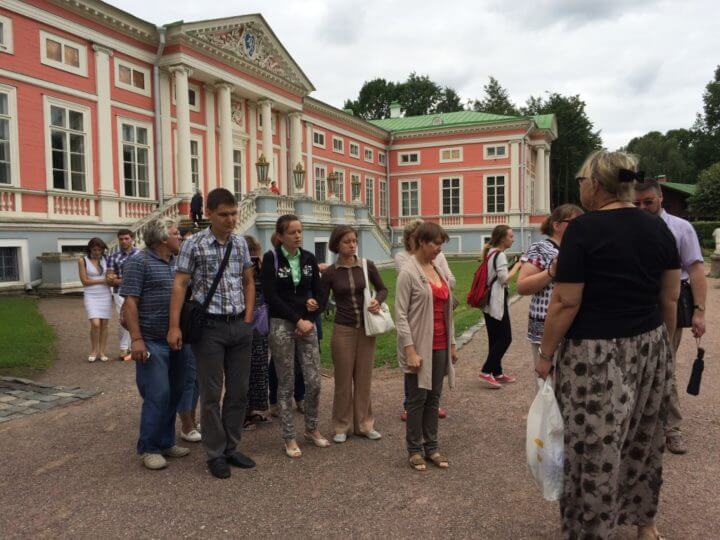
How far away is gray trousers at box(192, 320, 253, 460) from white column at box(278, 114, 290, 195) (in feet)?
81.0

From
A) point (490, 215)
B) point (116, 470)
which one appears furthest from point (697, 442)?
point (490, 215)

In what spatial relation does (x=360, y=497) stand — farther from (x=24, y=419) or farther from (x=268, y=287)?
(x=24, y=419)

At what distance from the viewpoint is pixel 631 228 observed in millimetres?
2699

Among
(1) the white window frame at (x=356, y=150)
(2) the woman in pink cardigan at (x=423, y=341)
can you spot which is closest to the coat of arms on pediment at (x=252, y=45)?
(1) the white window frame at (x=356, y=150)

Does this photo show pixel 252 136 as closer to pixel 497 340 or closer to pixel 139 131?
pixel 139 131

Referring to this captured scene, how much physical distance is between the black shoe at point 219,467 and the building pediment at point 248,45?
64.4 ft

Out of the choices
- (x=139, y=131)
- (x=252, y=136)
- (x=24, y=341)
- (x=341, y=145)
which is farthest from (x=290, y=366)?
(x=341, y=145)

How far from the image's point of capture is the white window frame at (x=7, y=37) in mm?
15531

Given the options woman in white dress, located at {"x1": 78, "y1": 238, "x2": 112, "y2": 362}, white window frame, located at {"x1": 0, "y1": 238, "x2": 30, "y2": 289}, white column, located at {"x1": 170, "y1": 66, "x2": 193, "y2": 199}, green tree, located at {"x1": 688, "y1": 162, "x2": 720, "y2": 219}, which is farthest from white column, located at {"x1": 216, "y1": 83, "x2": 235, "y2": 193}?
green tree, located at {"x1": 688, "y1": 162, "x2": 720, "y2": 219}

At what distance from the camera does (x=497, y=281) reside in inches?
249

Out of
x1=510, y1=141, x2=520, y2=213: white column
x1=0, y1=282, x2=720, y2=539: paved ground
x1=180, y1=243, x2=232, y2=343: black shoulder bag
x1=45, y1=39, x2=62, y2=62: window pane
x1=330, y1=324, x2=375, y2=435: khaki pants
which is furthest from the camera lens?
x1=510, y1=141, x2=520, y2=213: white column

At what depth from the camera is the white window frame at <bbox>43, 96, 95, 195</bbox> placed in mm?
16906

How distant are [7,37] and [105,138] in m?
3.94

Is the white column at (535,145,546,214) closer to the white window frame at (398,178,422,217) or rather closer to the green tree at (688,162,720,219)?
the white window frame at (398,178,422,217)
